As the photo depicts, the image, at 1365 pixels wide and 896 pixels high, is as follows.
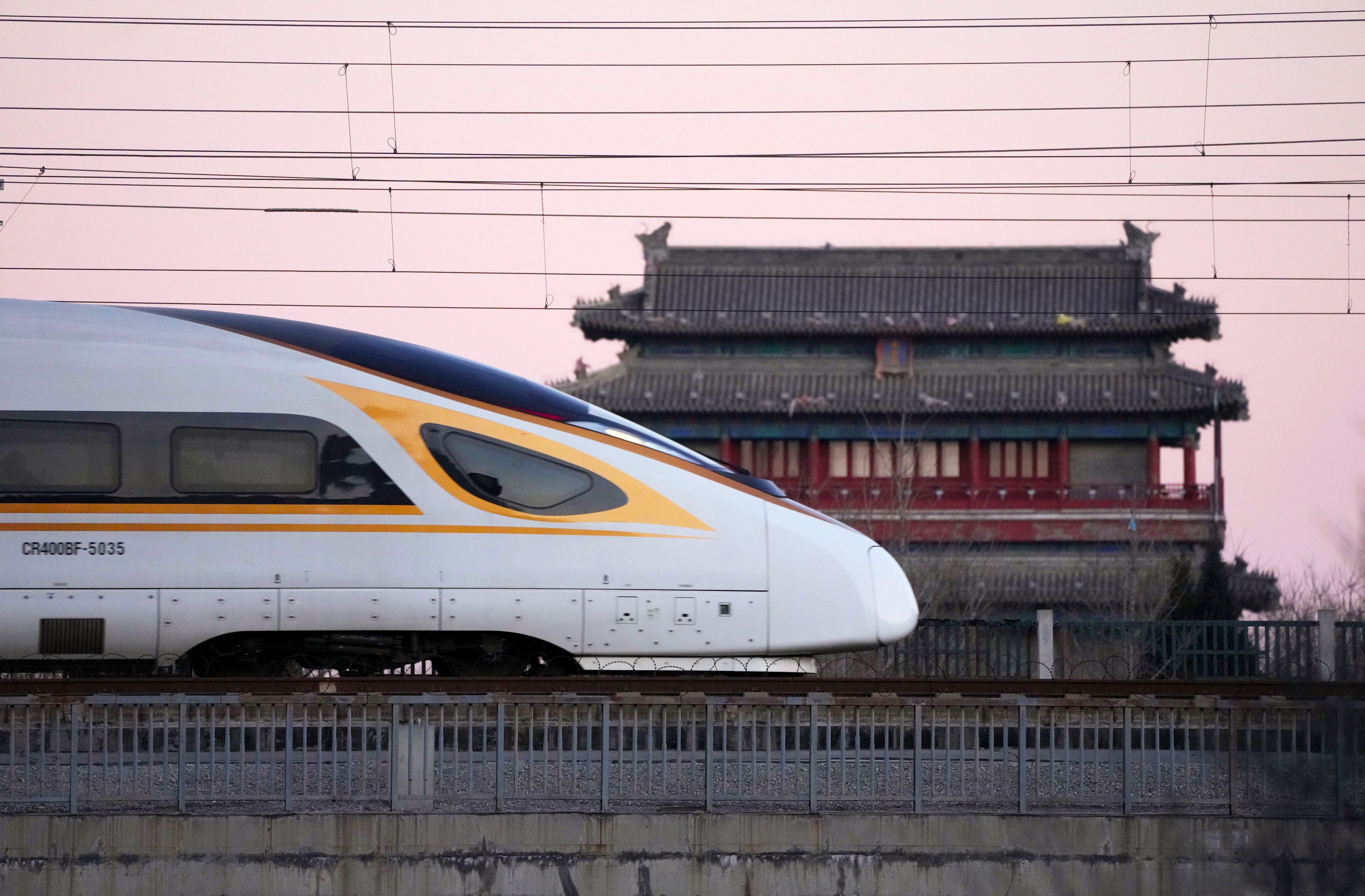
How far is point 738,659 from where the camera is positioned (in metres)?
12.7

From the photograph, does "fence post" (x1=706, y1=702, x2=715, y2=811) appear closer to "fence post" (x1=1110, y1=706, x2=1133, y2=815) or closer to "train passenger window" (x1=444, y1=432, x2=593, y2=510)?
"fence post" (x1=1110, y1=706, x2=1133, y2=815)

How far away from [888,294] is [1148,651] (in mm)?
17471

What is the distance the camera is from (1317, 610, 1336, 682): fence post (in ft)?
49.5

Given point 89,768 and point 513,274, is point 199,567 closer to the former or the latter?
point 89,768

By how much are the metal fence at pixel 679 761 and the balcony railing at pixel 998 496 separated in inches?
832

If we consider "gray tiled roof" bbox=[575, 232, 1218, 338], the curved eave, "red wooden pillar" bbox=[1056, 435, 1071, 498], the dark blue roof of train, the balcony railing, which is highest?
"gray tiled roof" bbox=[575, 232, 1218, 338]

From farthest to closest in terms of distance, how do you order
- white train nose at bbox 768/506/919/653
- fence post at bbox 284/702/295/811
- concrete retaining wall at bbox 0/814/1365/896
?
1. white train nose at bbox 768/506/919/653
2. fence post at bbox 284/702/295/811
3. concrete retaining wall at bbox 0/814/1365/896

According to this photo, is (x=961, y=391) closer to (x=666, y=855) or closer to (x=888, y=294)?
(x=888, y=294)

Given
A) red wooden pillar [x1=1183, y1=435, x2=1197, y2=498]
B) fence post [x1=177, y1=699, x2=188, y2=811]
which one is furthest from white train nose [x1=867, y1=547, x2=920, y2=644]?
red wooden pillar [x1=1183, y1=435, x2=1197, y2=498]

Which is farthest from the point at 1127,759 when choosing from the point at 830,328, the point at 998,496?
the point at 830,328

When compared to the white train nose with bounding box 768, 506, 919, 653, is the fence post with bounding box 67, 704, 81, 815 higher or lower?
lower

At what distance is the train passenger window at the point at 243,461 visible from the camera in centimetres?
1232

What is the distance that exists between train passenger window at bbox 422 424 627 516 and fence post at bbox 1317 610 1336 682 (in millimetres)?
7468

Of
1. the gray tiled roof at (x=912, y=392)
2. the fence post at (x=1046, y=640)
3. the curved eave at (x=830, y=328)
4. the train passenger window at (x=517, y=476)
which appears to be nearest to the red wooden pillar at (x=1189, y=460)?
the gray tiled roof at (x=912, y=392)
